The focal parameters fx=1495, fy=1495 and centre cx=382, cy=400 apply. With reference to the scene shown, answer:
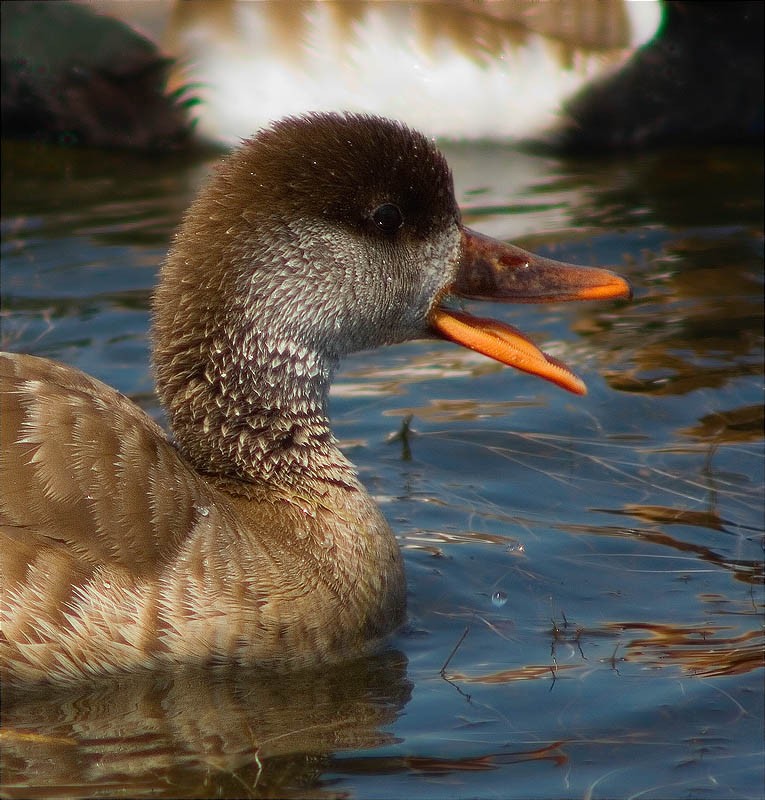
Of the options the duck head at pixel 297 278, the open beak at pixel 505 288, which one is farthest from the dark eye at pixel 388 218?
the open beak at pixel 505 288

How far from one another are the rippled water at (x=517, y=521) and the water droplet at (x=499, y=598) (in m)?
0.01

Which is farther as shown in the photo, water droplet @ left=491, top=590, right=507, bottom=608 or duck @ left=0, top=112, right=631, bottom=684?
water droplet @ left=491, top=590, right=507, bottom=608

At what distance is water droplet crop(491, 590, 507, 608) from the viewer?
227 inches

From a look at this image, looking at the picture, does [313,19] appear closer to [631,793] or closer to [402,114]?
[402,114]

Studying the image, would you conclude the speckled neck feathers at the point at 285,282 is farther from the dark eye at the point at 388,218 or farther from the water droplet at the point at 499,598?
the water droplet at the point at 499,598

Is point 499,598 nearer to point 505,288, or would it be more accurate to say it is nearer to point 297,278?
point 505,288

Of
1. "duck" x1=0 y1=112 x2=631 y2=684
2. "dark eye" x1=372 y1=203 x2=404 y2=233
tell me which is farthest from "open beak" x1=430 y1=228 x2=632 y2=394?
"dark eye" x1=372 y1=203 x2=404 y2=233

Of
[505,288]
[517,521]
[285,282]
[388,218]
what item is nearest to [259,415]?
[285,282]

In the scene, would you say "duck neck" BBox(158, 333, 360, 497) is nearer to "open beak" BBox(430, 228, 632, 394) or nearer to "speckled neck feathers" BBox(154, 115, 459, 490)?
"speckled neck feathers" BBox(154, 115, 459, 490)

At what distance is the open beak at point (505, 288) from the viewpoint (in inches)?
226

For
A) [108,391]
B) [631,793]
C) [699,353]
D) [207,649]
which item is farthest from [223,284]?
[699,353]

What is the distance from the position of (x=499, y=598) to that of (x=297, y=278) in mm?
1475

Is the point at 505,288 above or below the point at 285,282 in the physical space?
below

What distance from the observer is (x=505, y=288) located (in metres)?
5.84
